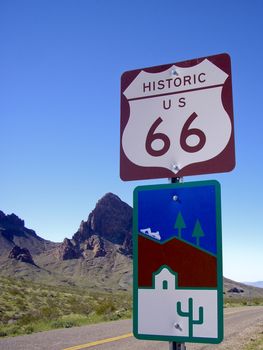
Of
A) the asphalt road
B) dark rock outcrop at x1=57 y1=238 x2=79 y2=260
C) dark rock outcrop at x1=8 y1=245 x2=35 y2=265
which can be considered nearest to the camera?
the asphalt road

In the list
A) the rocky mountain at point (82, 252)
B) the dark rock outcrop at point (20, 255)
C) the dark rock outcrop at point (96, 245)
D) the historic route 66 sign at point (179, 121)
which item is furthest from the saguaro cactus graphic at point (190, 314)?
the dark rock outcrop at point (96, 245)

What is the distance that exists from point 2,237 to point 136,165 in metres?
157

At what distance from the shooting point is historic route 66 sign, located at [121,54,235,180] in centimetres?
265

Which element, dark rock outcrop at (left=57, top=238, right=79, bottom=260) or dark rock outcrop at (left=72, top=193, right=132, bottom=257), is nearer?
dark rock outcrop at (left=57, top=238, right=79, bottom=260)

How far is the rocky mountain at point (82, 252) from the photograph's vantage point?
406 feet

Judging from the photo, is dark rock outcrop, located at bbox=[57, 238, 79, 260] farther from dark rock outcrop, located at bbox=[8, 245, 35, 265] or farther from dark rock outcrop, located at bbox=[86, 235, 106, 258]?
dark rock outcrop, located at bbox=[8, 245, 35, 265]

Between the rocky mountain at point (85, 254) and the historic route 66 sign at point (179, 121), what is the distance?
113 meters

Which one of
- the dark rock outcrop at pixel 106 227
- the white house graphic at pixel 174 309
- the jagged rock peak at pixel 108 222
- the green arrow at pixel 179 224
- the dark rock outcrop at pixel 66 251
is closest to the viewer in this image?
the white house graphic at pixel 174 309

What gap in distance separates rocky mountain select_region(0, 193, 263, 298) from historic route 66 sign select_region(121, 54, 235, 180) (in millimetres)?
113174

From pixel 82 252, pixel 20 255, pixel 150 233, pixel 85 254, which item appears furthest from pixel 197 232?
pixel 82 252

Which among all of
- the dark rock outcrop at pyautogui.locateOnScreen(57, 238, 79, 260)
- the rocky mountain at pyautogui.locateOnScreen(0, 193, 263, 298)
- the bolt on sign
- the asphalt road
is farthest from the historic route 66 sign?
the dark rock outcrop at pyautogui.locateOnScreen(57, 238, 79, 260)

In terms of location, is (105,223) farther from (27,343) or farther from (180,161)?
(180,161)

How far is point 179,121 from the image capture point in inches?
109

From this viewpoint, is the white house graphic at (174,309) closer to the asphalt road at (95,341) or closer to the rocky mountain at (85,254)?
the asphalt road at (95,341)
